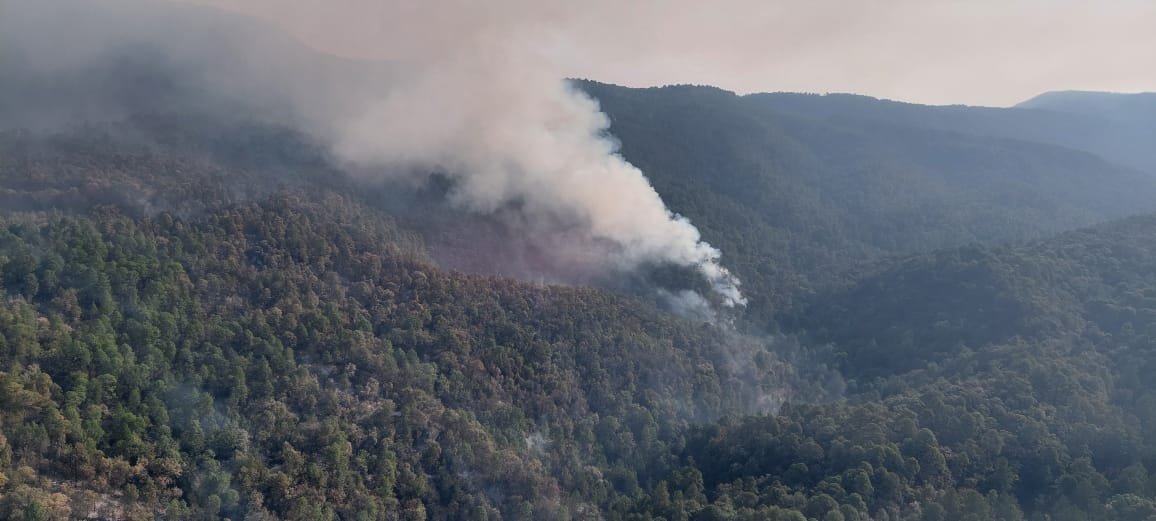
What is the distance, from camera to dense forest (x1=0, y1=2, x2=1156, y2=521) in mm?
73625

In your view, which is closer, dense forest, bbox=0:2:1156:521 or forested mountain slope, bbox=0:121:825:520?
forested mountain slope, bbox=0:121:825:520

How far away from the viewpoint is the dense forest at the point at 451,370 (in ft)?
242

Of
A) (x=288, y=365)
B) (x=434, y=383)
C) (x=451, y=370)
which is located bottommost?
(x=434, y=383)

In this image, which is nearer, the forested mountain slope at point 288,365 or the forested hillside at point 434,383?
the forested mountain slope at point 288,365

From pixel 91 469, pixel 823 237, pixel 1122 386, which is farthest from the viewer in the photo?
pixel 823 237

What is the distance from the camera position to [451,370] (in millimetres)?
99938

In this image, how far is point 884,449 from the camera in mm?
89500

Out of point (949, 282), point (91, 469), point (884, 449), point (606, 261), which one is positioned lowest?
point (884, 449)

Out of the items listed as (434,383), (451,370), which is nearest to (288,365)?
(434,383)

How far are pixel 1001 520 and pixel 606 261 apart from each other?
8010cm

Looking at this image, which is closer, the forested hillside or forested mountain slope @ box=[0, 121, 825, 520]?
forested mountain slope @ box=[0, 121, 825, 520]

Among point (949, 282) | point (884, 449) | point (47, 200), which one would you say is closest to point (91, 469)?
point (47, 200)

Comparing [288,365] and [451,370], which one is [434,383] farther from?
[288,365]

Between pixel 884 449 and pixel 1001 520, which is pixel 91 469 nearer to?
pixel 884 449
